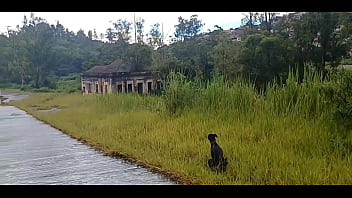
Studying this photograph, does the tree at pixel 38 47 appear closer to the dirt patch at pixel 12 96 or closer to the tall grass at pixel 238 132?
the dirt patch at pixel 12 96

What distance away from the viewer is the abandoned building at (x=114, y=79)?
13.5 metres

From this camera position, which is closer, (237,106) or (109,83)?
(237,106)

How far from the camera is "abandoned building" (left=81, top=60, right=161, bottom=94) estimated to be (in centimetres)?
1352

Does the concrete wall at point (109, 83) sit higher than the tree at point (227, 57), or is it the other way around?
the tree at point (227, 57)

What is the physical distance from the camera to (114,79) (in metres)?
14.3

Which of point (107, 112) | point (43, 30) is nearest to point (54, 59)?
point (43, 30)

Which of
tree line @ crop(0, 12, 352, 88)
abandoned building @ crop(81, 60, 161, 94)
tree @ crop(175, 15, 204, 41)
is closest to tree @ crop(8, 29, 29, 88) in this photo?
tree line @ crop(0, 12, 352, 88)

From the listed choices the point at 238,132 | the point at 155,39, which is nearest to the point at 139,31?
the point at 155,39

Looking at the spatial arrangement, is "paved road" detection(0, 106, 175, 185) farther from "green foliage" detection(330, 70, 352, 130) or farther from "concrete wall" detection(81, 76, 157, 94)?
"concrete wall" detection(81, 76, 157, 94)

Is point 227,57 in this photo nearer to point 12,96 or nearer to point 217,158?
point 217,158

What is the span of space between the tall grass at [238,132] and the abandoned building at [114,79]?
4.55 m

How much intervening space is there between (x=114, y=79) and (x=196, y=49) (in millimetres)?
2805

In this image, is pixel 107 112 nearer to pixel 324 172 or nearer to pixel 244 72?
pixel 244 72

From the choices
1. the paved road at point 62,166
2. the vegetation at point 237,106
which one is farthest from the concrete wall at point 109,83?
the paved road at point 62,166
